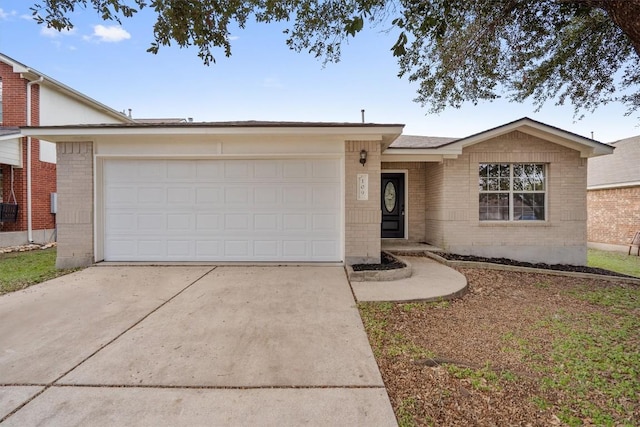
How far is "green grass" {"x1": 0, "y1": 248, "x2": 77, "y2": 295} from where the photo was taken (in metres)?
5.92

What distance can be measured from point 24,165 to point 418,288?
1376 cm

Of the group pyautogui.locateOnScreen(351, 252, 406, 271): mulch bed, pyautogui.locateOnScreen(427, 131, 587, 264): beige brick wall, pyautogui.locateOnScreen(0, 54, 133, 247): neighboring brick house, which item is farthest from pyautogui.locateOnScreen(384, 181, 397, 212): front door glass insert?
pyautogui.locateOnScreen(0, 54, 133, 247): neighboring brick house

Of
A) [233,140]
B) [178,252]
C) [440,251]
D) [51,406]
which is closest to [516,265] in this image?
[440,251]

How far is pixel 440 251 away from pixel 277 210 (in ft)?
15.9

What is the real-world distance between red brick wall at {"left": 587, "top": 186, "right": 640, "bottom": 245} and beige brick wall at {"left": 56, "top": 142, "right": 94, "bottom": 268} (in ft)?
64.7

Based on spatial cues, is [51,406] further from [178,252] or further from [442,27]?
[442,27]

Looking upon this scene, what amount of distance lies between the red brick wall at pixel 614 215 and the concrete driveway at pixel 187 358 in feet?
50.4

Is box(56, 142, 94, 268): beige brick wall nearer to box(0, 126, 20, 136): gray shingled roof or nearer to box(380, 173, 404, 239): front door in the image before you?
box(0, 126, 20, 136): gray shingled roof

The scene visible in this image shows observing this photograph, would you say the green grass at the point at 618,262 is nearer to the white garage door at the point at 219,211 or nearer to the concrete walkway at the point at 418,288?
the concrete walkway at the point at 418,288

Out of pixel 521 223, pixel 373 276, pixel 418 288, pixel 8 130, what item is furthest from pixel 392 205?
pixel 8 130

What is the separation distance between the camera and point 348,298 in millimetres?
4969

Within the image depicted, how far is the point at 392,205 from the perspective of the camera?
10.5m

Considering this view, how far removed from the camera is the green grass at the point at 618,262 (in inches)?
379

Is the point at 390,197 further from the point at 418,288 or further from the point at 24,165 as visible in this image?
the point at 24,165
